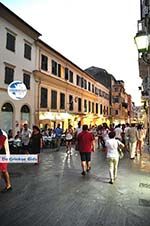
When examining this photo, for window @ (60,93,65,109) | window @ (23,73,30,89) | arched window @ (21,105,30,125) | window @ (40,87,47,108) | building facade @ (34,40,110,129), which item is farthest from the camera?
window @ (60,93,65,109)

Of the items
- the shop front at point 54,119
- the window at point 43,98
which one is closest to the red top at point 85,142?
the shop front at point 54,119

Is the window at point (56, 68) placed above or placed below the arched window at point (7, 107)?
above

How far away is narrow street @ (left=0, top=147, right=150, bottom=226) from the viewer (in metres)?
5.14

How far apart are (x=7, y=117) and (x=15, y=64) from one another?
4.23 meters

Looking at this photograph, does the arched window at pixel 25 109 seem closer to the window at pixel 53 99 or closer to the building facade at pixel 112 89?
the window at pixel 53 99

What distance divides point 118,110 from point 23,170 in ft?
207

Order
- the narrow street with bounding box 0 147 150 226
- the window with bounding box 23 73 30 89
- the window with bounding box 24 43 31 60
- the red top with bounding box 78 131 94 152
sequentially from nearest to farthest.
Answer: the narrow street with bounding box 0 147 150 226 → the red top with bounding box 78 131 94 152 → the window with bounding box 23 73 30 89 → the window with bounding box 24 43 31 60

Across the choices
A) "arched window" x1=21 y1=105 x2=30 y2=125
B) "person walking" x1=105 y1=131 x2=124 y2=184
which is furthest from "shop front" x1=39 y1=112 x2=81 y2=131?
"person walking" x1=105 y1=131 x2=124 y2=184

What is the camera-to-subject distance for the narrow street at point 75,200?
514 cm

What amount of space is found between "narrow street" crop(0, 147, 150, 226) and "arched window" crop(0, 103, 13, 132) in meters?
10.9

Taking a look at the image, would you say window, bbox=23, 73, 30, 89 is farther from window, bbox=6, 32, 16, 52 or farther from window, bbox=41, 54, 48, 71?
window, bbox=41, 54, 48, 71

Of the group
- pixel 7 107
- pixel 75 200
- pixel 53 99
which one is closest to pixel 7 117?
pixel 7 107

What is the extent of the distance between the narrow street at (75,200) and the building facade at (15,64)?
37.8 ft

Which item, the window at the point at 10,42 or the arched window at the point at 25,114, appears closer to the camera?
the window at the point at 10,42
